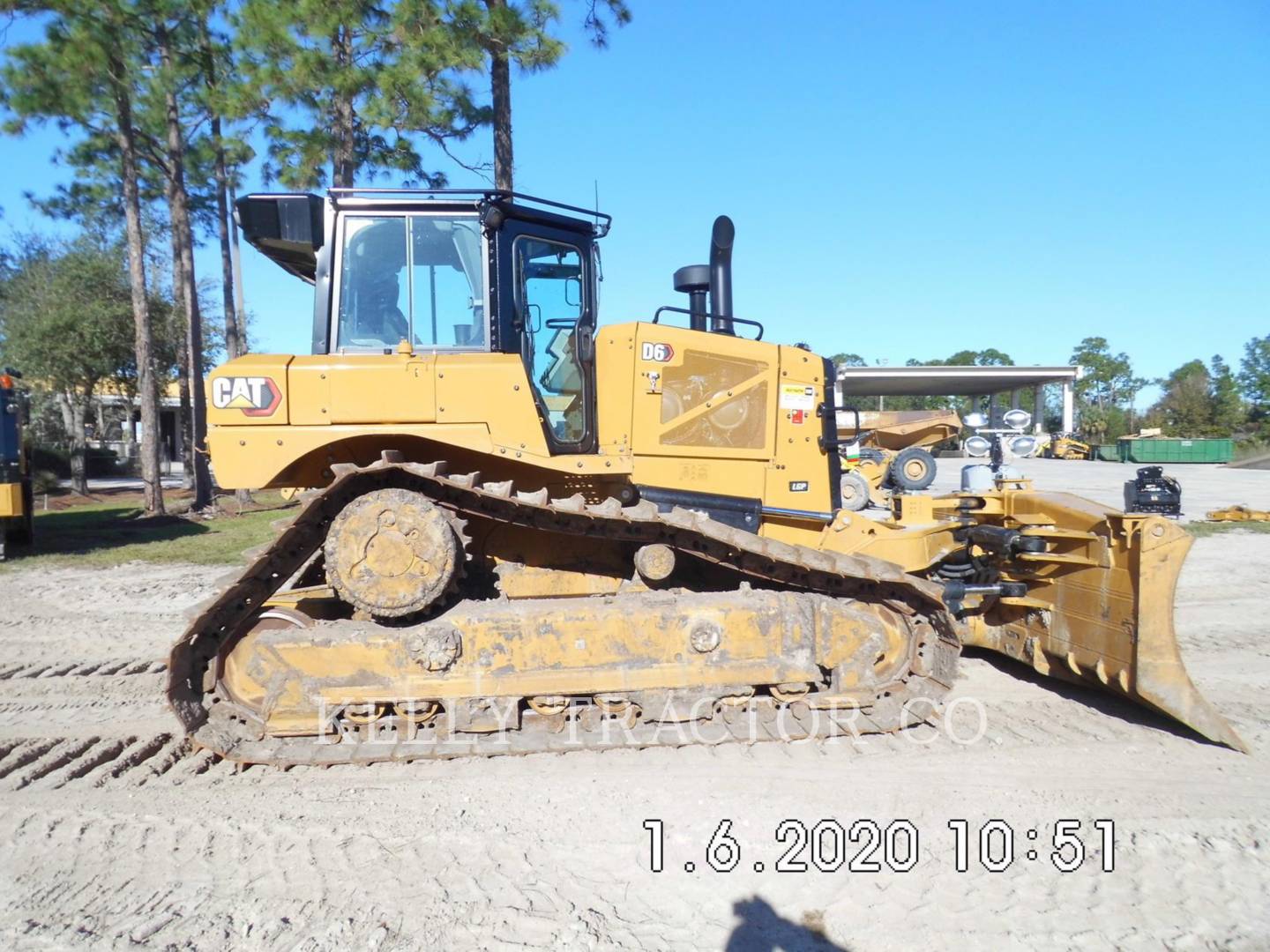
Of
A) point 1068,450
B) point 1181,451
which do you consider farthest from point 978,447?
point 1181,451

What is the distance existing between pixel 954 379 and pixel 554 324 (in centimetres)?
3936

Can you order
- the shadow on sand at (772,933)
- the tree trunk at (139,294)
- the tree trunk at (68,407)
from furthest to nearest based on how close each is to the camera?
the tree trunk at (68,407)
the tree trunk at (139,294)
the shadow on sand at (772,933)

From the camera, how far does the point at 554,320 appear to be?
462cm

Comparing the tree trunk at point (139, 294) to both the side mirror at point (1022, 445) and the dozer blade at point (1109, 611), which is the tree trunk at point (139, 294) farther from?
the dozer blade at point (1109, 611)

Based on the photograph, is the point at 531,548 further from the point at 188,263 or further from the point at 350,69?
the point at 188,263

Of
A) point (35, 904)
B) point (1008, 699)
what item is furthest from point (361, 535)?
point (1008, 699)

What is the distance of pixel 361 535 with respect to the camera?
12.7ft

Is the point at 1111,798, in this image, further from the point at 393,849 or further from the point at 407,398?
the point at 407,398

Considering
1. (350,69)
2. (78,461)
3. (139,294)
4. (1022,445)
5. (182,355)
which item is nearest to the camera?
(1022,445)

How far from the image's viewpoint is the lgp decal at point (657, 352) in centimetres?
463

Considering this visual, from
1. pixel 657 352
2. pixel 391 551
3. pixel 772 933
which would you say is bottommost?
pixel 772 933

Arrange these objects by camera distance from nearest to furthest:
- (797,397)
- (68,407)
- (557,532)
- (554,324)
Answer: (557,532) → (554,324) → (797,397) → (68,407)

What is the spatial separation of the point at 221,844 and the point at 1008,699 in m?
4.63

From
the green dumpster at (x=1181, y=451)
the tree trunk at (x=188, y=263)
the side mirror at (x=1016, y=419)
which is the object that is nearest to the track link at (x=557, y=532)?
the side mirror at (x=1016, y=419)
